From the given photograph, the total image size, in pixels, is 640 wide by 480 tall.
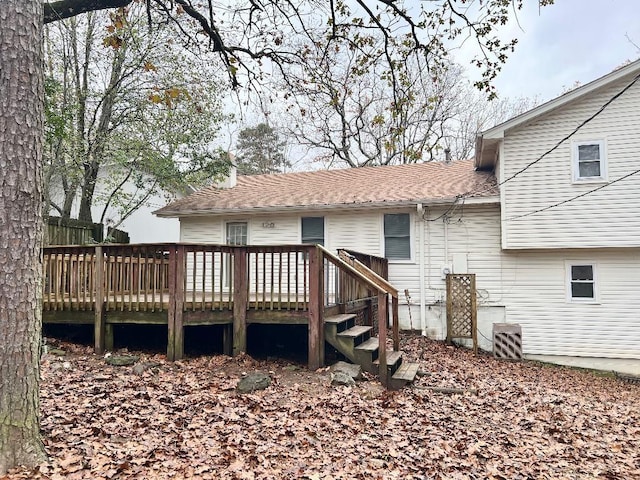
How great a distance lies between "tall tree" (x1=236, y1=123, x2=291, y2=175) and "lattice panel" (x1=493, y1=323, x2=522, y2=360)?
812 inches

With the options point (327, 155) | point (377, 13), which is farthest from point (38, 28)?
point (327, 155)

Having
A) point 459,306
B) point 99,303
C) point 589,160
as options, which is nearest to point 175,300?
point 99,303

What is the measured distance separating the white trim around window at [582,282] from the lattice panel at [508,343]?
160 cm

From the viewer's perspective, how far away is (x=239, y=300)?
647cm

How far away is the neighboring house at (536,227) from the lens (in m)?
9.53

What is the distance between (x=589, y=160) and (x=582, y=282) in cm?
286

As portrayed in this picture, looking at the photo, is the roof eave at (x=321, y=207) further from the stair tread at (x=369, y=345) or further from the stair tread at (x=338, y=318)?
the stair tread at (x=369, y=345)

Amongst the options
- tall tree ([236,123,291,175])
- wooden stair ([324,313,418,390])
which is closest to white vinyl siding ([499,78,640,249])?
wooden stair ([324,313,418,390])

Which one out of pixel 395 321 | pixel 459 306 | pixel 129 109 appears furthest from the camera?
pixel 129 109

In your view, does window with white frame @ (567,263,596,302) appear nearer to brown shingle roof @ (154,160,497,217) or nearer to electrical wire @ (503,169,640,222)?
electrical wire @ (503,169,640,222)

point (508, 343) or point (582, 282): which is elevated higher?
point (582, 282)

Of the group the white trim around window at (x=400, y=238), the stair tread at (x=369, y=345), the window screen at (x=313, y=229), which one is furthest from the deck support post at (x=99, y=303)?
the white trim around window at (x=400, y=238)

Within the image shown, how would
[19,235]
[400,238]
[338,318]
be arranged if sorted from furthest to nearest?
1. [400,238]
2. [338,318]
3. [19,235]

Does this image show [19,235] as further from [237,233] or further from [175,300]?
[237,233]
